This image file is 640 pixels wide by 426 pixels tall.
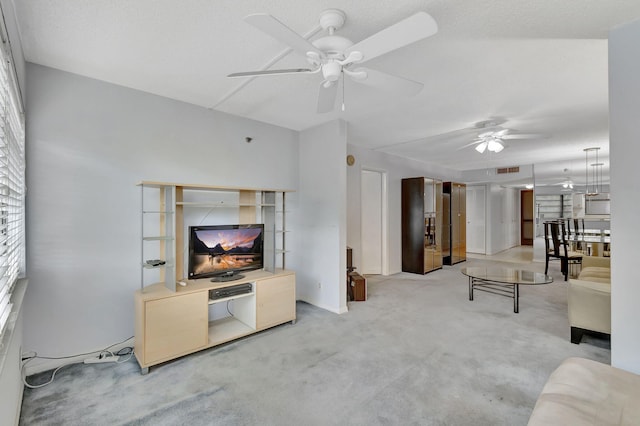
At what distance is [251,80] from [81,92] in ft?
4.74

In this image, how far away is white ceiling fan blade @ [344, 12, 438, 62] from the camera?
1222 millimetres

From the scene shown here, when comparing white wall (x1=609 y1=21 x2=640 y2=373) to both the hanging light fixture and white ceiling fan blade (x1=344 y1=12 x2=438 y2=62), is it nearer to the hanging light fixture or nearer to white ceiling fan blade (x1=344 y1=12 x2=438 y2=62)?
white ceiling fan blade (x1=344 y1=12 x2=438 y2=62)

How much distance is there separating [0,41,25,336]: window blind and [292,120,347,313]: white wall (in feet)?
8.85

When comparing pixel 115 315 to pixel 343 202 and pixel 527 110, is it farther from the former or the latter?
pixel 527 110

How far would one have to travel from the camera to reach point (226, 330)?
2.94m

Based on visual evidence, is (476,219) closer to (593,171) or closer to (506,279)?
(593,171)

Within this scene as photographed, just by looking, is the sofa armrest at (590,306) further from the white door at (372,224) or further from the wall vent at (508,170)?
the wall vent at (508,170)

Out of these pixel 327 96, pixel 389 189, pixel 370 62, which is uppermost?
pixel 370 62

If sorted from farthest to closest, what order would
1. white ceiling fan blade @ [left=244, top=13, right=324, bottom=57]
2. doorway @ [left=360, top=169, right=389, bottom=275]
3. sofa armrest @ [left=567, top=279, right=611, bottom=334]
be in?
doorway @ [left=360, top=169, right=389, bottom=275] → sofa armrest @ [left=567, top=279, right=611, bottom=334] → white ceiling fan blade @ [left=244, top=13, right=324, bottom=57]

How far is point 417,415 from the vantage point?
5.94ft

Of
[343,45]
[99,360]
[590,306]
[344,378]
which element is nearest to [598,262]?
[590,306]

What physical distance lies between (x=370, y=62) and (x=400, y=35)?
96cm

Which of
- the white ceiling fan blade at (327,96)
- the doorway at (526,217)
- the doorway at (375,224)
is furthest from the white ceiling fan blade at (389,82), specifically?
the doorway at (526,217)

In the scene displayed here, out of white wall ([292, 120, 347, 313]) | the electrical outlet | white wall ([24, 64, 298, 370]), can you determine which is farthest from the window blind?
white wall ([292, 120, 347, 313])
